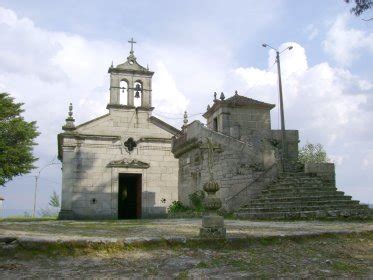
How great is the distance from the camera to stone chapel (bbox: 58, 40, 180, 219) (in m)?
22.5

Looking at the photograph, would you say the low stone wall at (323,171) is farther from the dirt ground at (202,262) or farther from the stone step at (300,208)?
the dirt ground at (202,262)

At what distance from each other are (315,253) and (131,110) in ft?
62.8

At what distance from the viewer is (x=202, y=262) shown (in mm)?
5418

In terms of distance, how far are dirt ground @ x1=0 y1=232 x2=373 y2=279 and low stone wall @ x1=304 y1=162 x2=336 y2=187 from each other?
27.3 ft

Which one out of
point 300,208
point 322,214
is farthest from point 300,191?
Answer: point 322,214

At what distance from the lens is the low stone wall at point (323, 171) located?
1456 cm

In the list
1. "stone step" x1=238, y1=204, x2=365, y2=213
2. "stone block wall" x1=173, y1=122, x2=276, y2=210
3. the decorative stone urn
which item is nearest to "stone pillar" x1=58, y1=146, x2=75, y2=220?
"stone block wall" x1=173, y1=122, x2=276, y2=210

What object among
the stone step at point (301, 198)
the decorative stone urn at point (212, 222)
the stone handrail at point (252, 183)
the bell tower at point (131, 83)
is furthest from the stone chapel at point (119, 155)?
the decorative stone urn at point (212, 222)

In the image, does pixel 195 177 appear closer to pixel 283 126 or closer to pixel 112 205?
Answer: pixel 283 126

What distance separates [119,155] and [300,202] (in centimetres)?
1374

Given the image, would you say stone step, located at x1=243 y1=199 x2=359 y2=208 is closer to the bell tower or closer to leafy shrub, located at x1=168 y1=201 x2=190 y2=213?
leafy shrub, located at x1=168 y1=201 x2=190 y2=213

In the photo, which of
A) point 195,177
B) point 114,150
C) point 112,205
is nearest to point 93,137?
point 114,150

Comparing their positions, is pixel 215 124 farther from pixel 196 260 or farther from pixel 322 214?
pixel 196 260

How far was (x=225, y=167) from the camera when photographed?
14219 millimetres
